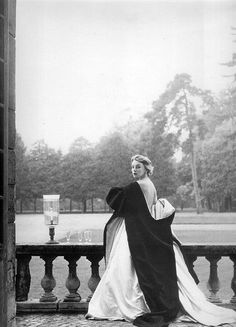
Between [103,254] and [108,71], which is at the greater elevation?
[108,71]

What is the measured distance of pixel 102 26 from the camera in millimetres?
7637

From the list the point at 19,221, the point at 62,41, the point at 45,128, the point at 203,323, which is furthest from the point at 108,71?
the point at 203,323

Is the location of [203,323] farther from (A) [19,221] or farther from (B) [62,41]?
(B) [62,41]

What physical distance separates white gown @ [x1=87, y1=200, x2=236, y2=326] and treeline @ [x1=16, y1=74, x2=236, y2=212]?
2.74 meters

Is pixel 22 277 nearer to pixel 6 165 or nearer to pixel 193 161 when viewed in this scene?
pixel 6 165

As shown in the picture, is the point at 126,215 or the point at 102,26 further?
the point at 102,26

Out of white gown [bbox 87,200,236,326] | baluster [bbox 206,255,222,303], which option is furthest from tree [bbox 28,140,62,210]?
baluster [bbox 206,255,222,303]

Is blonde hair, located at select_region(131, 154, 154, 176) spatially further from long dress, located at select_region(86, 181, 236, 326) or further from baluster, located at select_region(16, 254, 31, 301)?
baluster, located at select_region(16, 254, 31, 301)

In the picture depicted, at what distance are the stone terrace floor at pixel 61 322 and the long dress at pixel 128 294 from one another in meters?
0.08

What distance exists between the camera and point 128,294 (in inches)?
183

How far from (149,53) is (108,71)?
2.27 feet

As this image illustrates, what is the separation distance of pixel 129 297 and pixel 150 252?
0.46m

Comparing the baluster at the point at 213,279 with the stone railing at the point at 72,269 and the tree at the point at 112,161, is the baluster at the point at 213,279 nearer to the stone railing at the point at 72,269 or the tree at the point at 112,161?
the stone railing at the point at 72,269

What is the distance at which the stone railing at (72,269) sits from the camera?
493cm
